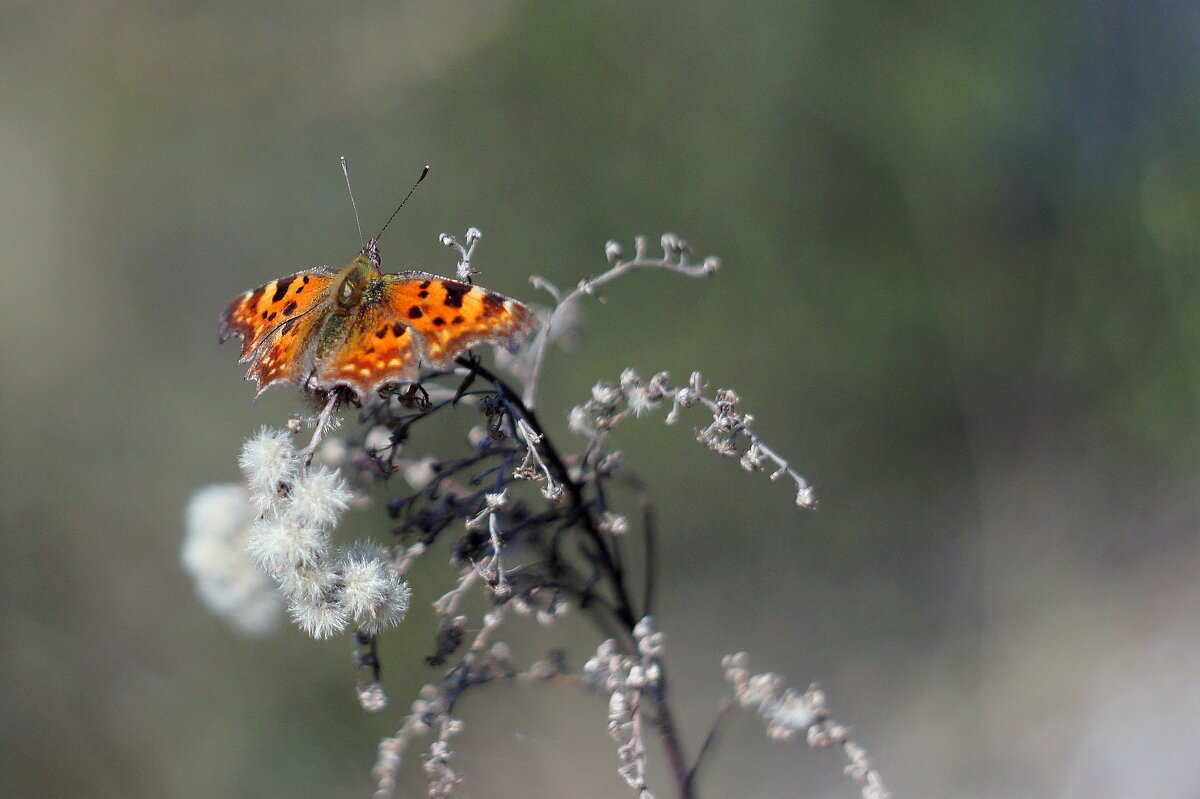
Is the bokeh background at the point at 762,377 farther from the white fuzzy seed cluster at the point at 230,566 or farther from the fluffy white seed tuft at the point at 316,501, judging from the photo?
the fluffy white seed tuft at the point at 316,501

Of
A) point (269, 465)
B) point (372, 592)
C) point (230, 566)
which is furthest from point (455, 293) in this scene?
point (230, 566)

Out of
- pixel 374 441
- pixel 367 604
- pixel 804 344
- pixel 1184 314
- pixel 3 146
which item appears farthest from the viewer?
pixel 3 146

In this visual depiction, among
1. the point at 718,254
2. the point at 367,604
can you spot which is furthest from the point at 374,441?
the point at 718,254

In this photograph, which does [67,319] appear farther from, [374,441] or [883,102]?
[883,102]

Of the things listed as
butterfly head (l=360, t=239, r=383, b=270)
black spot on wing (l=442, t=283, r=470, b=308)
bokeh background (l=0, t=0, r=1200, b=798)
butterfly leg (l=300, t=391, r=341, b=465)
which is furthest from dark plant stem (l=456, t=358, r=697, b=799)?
bokeh background (l=0, t=0, r=1200, b=798)

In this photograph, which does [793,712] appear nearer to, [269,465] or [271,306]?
[269,465]

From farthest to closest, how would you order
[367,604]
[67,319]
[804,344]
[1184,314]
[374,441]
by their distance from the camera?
[67,319]
[804,344]
[1184,314]
[374,441]
[367,604]
